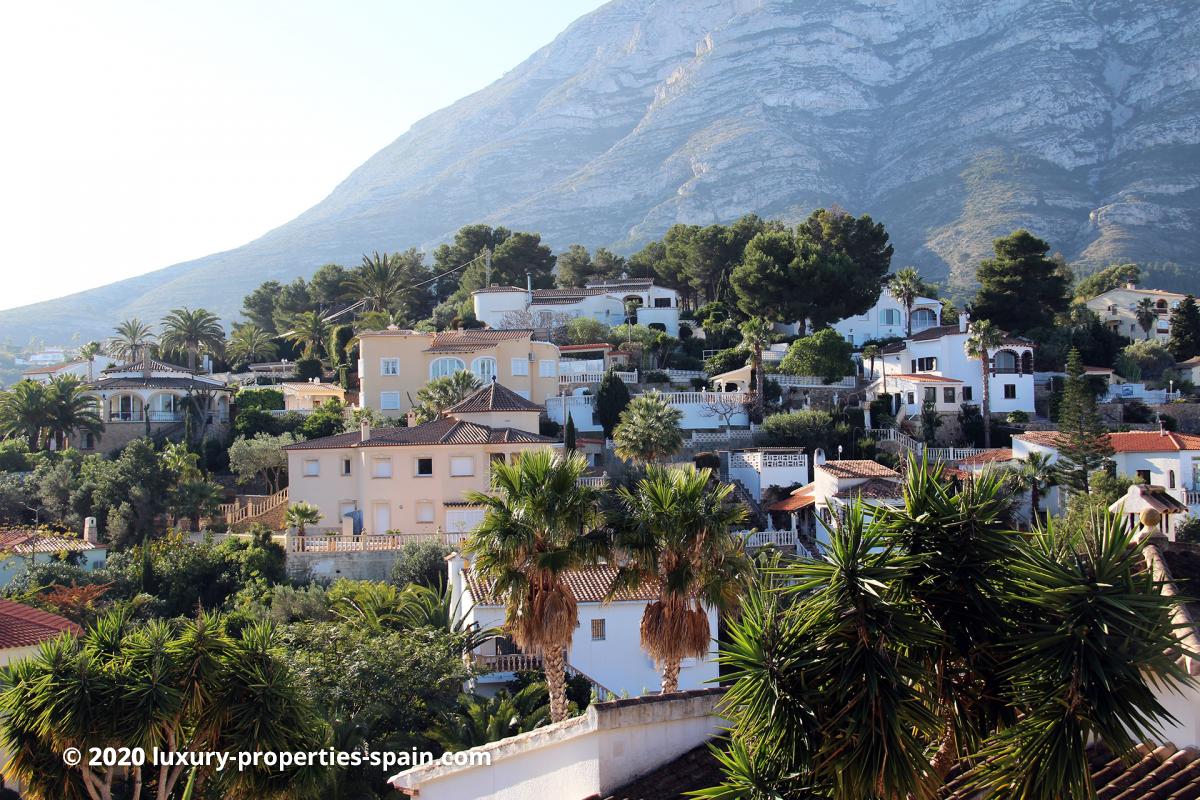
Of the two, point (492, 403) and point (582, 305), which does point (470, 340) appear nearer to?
point (492, 403)

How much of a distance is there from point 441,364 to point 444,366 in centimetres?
21

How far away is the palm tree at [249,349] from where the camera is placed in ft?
299

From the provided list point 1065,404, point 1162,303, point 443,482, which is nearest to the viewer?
point 443,482

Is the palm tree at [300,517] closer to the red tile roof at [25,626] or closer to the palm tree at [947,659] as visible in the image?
the red tile roof at [25,626]

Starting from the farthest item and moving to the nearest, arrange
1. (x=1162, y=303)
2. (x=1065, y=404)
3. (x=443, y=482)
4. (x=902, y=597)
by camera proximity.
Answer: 1. (x=1162, y=303)
2. (x=1065, y=404)
3. (x=443, y=482)
4. (x=902, y=597)

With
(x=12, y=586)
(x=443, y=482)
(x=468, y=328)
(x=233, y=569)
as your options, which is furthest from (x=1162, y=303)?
(x=12, y=586)

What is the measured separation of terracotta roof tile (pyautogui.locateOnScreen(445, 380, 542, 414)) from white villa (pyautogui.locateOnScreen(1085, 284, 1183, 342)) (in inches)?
1987

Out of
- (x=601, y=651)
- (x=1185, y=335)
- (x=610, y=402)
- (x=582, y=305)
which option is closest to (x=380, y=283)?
(x=582, y=305)

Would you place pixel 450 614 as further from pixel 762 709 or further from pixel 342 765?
pixel 762 709

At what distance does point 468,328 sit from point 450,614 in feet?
148

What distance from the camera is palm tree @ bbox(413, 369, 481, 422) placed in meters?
59.6

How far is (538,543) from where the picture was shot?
858 inches

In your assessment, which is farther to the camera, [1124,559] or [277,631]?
[277,631]

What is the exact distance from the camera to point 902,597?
10656 mm
